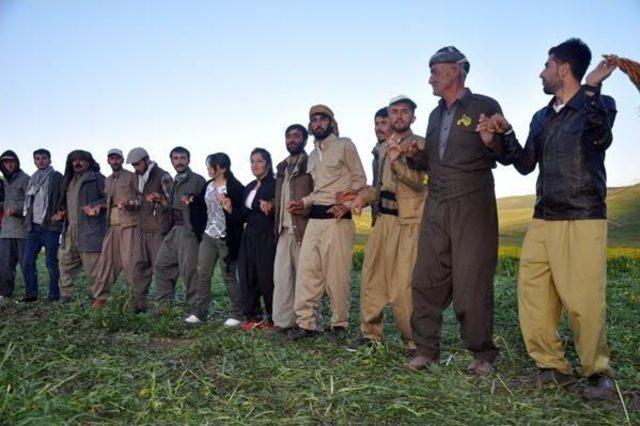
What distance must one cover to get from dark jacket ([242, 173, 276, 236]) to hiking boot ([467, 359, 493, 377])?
323 cm

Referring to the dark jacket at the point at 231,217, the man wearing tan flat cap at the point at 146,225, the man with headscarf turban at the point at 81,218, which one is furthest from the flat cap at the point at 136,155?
the dark jacket at the point at 231,217

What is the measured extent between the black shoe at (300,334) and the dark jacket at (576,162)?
2.75 m

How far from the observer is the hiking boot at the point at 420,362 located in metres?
4.63

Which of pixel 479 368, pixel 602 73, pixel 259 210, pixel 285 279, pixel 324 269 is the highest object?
pixel 602 73

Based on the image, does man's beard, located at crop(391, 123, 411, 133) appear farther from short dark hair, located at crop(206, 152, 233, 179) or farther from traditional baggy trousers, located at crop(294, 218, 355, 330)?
short dark hair, located at crop(206, 152, 233, 179)

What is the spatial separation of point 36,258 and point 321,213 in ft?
17.6

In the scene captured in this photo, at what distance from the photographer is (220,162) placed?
787cm

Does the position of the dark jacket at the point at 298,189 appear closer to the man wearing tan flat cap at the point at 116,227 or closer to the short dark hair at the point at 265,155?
the short dark hair at the point at 265,155

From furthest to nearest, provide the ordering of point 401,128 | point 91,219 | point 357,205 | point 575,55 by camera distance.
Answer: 1. point 91,219
2. point 357,205
3. point 401,128
4. point 575,55

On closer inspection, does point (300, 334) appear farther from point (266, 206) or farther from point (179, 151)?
point (179, 151)

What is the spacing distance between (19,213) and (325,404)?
311 inches

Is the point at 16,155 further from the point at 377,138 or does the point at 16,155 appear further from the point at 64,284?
the point at 377,138

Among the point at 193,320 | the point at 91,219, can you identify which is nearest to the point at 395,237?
the point at 193,320

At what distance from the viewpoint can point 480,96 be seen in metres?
4.91
